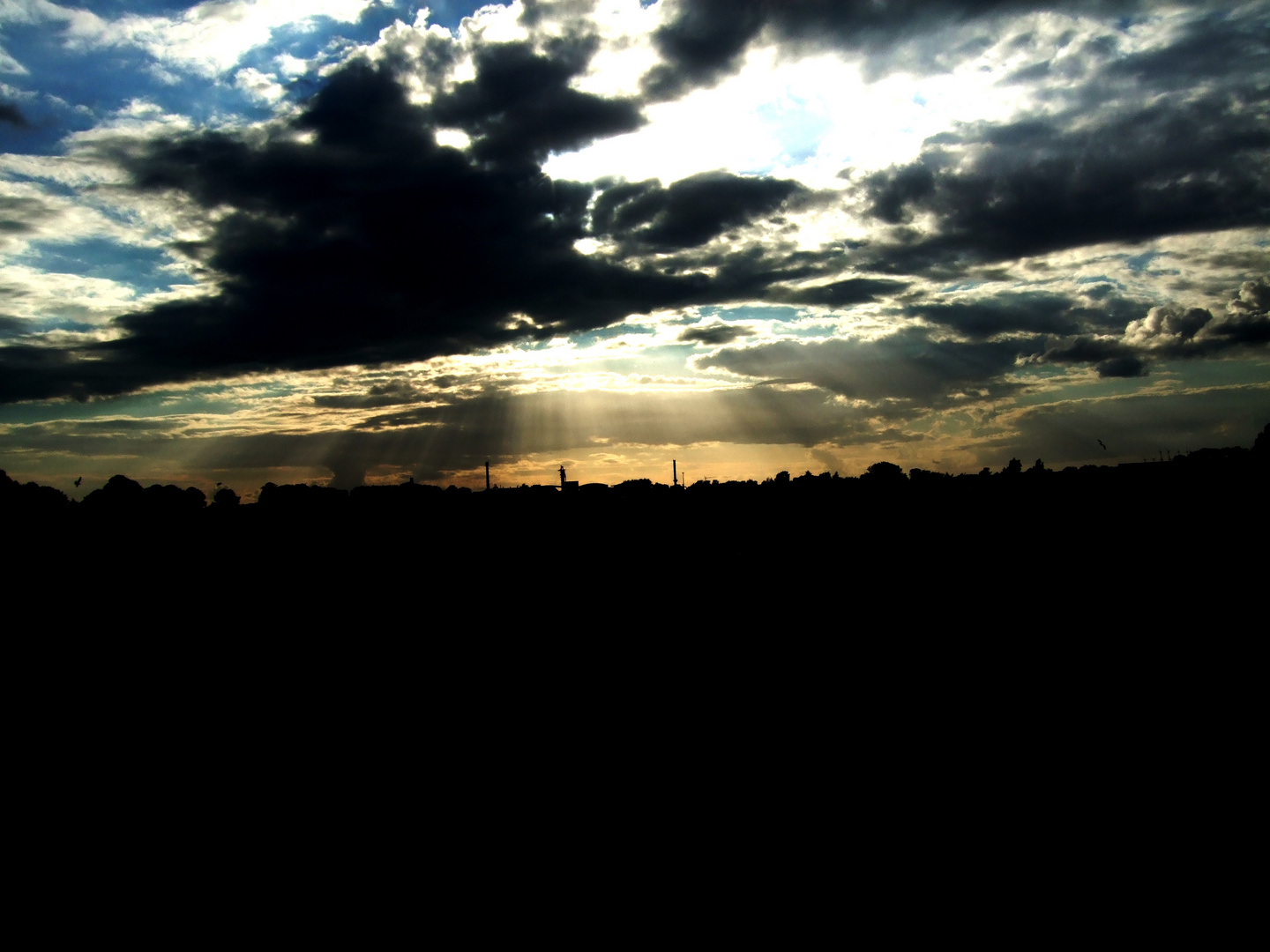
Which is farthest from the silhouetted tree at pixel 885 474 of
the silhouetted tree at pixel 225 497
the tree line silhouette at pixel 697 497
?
the silhouetted tree at pixel 225 497

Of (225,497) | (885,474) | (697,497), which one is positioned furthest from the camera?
(885,474)

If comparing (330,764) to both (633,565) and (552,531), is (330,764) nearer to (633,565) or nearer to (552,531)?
(633,565)

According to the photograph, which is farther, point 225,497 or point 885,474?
point 885,474

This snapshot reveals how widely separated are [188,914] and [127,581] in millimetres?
9895

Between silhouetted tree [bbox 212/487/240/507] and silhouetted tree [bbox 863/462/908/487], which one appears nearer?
silhouetted tree [bbox 212/487/240/507]

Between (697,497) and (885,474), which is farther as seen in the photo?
(885,474)

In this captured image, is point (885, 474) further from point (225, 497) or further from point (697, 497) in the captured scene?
point (225, 497)

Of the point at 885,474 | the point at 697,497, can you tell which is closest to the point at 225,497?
the point at 697,497

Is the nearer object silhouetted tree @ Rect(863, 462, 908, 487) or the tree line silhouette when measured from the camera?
the tree line silhouette

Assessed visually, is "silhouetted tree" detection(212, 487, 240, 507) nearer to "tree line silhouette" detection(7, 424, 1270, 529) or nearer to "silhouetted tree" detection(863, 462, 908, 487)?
"tree line silhouette" detection(7, 424, 1270, 529)

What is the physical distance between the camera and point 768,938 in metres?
5.30

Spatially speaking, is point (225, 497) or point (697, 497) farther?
point (697, 497)

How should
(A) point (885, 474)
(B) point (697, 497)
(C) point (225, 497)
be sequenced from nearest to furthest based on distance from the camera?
(C) point (225, 497), (B) point (697, 497), (A) point (885, 474)

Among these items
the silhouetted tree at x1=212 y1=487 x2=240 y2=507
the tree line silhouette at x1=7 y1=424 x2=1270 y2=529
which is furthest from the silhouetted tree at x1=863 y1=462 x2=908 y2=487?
the silhouetted tree at x1=212 y1=487 x2=240 y2=507
